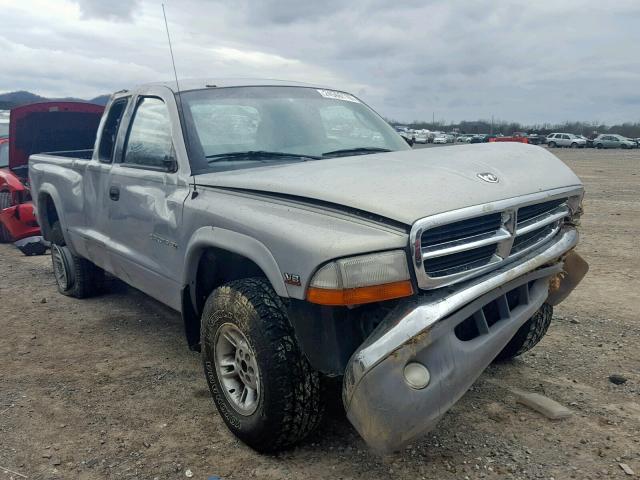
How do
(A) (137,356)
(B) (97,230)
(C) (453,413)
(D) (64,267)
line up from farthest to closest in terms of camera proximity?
(D) (64,267), (B) (97,230), (A) (137,356), (C) (453,413)

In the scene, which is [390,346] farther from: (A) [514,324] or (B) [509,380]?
(B) [509,380]

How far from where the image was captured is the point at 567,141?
52656 mm

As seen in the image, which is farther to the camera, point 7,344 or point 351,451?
point 7,344

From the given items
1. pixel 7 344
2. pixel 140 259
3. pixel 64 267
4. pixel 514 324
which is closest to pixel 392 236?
pixel 514 324

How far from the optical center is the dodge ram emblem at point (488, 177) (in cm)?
272

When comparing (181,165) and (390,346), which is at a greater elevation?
(181,165)

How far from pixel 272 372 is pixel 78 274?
3670 mm

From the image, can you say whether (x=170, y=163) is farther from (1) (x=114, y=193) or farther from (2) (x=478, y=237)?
(2) (x=478, y=237)

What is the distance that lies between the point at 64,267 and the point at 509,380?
423 cm

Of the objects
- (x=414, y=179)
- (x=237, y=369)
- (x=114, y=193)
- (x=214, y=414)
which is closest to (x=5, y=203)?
(x=114, y=193)

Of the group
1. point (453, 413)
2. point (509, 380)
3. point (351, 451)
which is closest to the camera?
point (351, 451)

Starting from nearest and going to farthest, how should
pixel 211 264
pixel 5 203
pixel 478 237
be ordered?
pixel 478 237
pixel 211 264
pixel 5 203

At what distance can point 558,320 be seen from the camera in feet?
15.6

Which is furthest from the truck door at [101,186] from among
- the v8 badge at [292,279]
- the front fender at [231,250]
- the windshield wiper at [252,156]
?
the v8 badge at [292,279]
